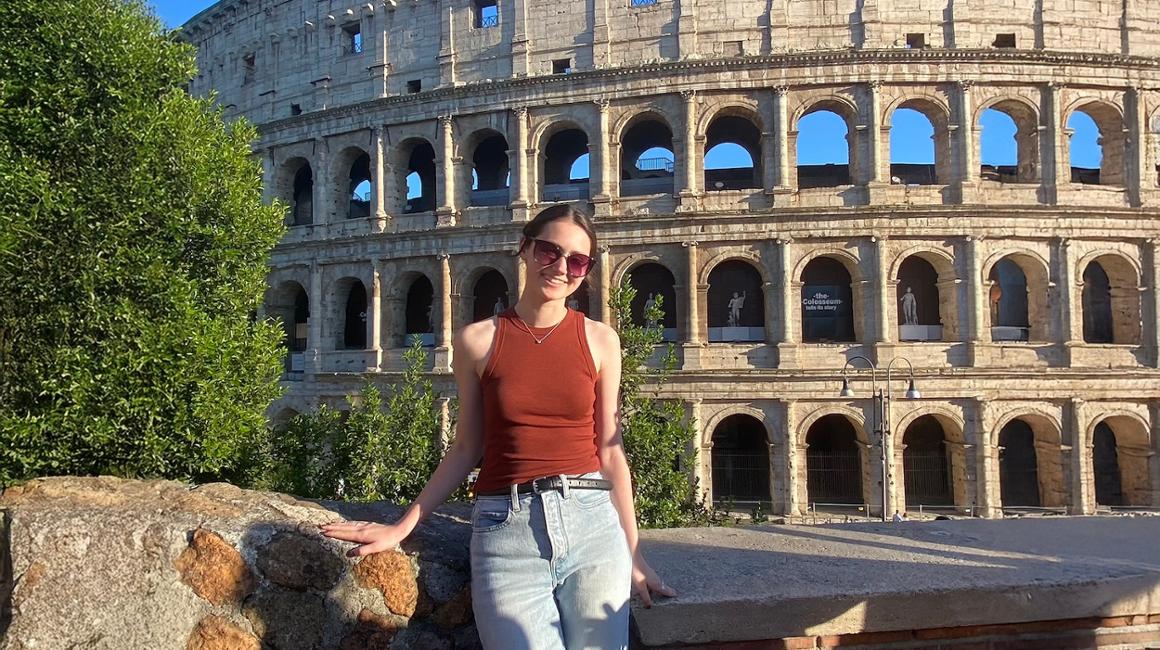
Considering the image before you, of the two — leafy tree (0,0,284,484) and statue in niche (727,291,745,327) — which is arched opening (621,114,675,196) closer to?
statue in niche (727,291,745,327)

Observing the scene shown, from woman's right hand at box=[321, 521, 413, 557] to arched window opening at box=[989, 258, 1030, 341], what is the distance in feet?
65.6

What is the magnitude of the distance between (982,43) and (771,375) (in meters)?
10.8

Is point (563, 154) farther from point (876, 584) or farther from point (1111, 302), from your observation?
point (876, 584)

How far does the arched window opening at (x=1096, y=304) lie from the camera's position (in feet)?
61.4

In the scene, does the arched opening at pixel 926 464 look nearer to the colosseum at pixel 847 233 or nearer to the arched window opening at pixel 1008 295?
the colosseum at pixel 847 233

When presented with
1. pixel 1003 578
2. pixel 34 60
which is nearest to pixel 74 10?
pixel 34 60

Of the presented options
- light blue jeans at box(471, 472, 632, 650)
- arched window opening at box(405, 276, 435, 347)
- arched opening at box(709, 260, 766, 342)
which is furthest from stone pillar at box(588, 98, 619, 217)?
light blue jeans at box(471, 472, 632, 650)

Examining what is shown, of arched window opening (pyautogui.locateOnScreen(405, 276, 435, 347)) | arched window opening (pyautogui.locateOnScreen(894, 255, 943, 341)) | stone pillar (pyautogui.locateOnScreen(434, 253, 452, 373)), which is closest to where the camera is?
arched window opening (pyautogui.locateOnScreen(894, 255, 943, 341))

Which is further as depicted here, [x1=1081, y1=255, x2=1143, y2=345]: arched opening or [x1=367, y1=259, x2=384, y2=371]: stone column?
[x1=367, y1=259, x2=384, y2=371]: stone column

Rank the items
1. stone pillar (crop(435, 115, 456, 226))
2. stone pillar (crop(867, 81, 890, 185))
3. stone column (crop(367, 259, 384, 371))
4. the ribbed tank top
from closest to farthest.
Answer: the ribbed tank top → stone pillar (crop(867, 81, 890, 185)) → stone pillar (crop(435, 115, 456, 226)) → stone column (crop(367, 259, 384, 371))

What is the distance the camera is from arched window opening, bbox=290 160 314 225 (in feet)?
75.6

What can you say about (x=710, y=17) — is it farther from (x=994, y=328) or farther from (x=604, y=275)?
(x=994, y=328)

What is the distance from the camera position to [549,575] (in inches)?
90.2

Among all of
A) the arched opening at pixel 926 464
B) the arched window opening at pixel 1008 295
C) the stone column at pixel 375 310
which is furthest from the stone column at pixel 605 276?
the arched window opening at pixel 1008 295
